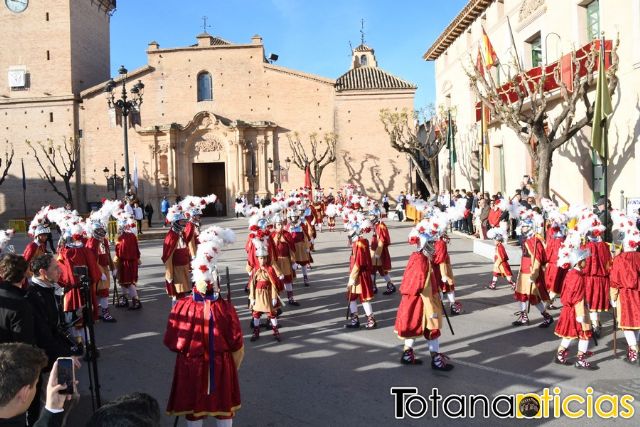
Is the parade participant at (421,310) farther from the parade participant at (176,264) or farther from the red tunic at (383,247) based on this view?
the parade participant at (176,264)

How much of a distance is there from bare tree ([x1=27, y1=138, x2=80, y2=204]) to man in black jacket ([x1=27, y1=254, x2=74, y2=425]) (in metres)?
35.6

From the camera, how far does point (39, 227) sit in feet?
31.5

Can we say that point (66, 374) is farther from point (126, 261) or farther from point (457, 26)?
point (457, 26)

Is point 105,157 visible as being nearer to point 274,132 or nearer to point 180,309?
point 274,132

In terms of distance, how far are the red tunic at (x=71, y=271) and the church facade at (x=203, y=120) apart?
31.1 metres

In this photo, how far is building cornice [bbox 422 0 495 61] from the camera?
26.6m

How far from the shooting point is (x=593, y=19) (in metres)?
17.6

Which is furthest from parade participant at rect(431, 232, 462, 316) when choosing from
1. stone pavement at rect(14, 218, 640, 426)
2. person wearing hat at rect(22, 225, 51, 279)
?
person wearing hat at rect(22, 225, 51, 279)

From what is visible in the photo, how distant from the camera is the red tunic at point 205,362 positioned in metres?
4.77

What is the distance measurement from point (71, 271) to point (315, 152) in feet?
104

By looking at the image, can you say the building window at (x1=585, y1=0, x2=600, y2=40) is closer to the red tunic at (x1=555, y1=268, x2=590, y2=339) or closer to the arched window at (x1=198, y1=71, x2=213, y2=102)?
the red tunic at (x1=555, y1=268, x2=590, y2=339)

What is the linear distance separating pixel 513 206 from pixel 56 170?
35765mm

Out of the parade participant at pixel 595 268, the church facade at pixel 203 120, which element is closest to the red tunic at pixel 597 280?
the parade participant at pixel 595 268

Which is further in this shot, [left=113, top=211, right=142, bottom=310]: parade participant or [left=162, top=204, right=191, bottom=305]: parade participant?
[left=113, top=211, right=142, bottom=310]: parade participant
